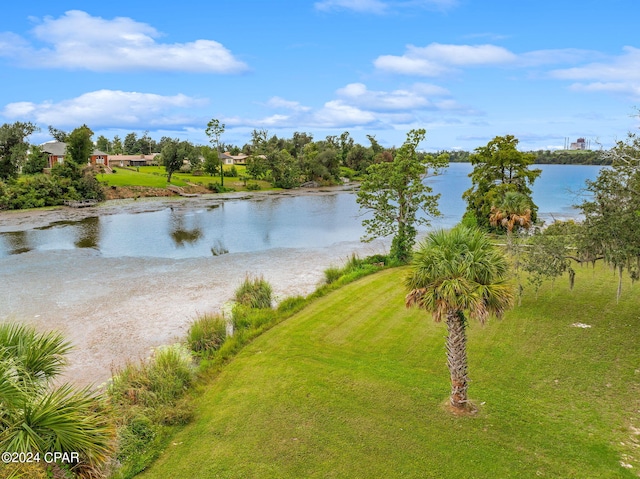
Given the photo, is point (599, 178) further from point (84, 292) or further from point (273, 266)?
point (84, 292)

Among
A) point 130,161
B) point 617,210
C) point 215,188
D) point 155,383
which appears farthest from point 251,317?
point 130,161

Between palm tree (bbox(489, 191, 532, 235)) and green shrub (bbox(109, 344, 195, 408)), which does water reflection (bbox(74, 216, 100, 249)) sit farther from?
palm tree (bbox(489, 191, 532, 235))

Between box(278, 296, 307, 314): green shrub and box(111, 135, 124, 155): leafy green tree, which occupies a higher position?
box(111, 135, 124, 155): leafy green tree

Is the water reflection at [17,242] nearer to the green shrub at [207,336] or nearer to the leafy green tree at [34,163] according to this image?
the green shrub at [207,336]

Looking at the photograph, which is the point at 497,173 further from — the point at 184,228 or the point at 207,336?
the point at 184,228

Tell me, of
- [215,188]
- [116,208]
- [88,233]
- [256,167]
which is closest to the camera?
[88,233]

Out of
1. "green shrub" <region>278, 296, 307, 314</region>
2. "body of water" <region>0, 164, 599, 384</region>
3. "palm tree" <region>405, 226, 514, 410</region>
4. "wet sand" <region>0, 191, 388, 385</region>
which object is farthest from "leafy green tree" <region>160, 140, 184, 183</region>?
"palm tree" <region>405, 226, 514, 410</region>

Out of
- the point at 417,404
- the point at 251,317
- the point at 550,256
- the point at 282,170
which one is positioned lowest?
the point at 417,404
